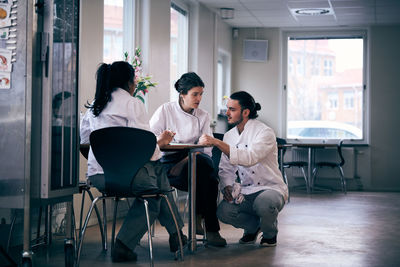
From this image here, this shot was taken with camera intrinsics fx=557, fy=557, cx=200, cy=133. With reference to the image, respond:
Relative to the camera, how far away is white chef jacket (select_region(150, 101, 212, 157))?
14.8 feet

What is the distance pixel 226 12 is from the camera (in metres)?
8.62

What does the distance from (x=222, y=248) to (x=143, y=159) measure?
1.20 metres

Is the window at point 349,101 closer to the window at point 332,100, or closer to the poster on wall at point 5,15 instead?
the window at point 332,100

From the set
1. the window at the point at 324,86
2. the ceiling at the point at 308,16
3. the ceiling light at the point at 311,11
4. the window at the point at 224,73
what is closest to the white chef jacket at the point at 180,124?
the ceiling at the point at 308,16

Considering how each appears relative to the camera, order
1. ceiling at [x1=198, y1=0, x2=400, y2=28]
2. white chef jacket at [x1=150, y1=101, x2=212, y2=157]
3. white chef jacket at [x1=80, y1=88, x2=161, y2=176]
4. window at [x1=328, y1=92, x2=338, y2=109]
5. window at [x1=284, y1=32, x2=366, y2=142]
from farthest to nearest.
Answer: window at [x1=328, y1=92, x2=338, y2=109] → window at [x1=284, y1=32, x2=366, y2=142] → ceiling at [x1=198, y1=0, x2=400, y2=28] → white chef jacket at [x1=150, y1=101, x2=212, y2=157] → white chef jacket at [x1=80, y1=88, x2=161, y2=176]

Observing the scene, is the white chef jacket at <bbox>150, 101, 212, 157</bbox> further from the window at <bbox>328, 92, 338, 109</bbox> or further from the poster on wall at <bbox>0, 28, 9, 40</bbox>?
the window at <bbox>328, 92, 338, 109</bbox>

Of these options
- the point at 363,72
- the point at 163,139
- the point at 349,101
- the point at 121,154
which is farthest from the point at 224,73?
the point at 121,154

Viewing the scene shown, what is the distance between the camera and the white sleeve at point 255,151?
13.1 feet

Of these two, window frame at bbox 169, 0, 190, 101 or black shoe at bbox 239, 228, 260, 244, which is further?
window frame at bbox 169, 0, 190, 101

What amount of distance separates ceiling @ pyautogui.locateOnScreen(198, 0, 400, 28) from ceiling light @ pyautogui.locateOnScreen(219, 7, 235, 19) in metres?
0.06

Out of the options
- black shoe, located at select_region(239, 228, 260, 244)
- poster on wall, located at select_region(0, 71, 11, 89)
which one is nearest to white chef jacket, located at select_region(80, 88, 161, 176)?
poster on wall, located at select_region(0, 71, 11, 89)

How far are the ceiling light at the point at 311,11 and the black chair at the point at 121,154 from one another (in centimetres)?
591

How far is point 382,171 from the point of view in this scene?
9.69m

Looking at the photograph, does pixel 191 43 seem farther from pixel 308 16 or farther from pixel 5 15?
pixel 5 15
